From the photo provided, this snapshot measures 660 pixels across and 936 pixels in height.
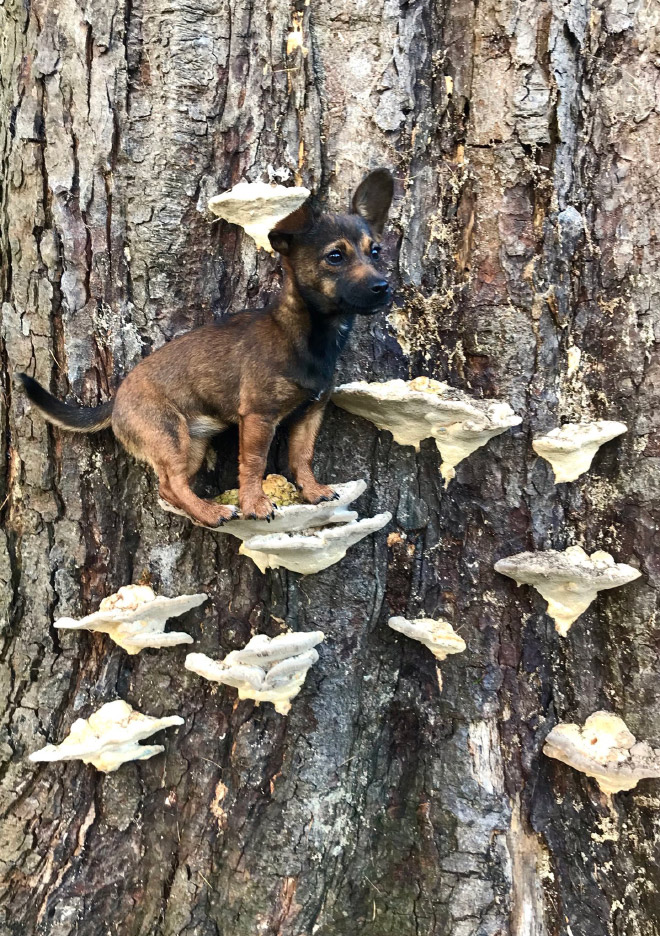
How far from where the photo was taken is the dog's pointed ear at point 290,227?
2447 millimetres

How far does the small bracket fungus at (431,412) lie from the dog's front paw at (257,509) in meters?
0.54

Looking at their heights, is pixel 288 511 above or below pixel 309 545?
above

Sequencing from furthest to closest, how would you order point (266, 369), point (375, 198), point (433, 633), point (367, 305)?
point (433, 633), point (375, 198), point (266, 369), point (367, 305)

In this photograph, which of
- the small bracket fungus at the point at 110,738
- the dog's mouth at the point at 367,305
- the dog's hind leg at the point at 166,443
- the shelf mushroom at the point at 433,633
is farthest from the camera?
the shelf mushroom at the point at 433,633

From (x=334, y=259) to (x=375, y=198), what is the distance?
0.35 metres

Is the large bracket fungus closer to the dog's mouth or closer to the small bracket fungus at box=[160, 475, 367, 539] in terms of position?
the small bracket fungus at box=[160, 475, 367, 539]

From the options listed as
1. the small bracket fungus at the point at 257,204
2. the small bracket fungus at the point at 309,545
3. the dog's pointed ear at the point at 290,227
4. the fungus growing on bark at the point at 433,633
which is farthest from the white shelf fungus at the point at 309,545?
the small bracket fungus at the point at 257,204

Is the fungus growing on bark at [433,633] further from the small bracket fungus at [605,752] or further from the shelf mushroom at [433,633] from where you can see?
the small bracket fungus at [605,752]

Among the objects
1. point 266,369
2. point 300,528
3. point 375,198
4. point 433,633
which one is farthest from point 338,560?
point 375,198

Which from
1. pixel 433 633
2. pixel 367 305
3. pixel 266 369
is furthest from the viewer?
pixel 433 633

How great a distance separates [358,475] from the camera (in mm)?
2971

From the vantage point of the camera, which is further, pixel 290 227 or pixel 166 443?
pixel 166 443

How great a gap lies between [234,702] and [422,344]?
165 cm

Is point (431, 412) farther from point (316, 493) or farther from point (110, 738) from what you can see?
point (110, 738)
